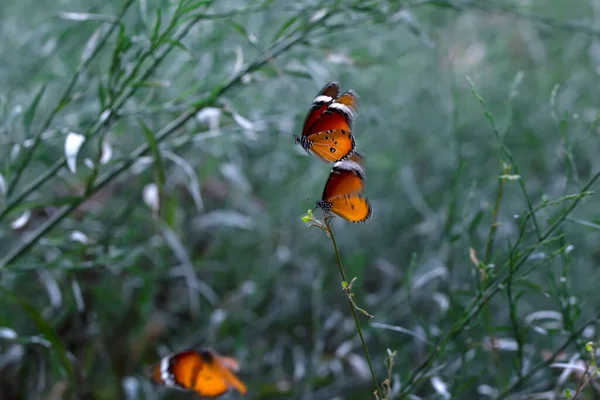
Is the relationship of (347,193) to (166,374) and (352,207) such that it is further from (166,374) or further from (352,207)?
(166,374)

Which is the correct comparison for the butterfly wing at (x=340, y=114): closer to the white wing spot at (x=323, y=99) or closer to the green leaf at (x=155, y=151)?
the white wing spot at (x=323, y=99)

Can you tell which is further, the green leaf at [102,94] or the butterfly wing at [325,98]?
the green leaf at [102,94]

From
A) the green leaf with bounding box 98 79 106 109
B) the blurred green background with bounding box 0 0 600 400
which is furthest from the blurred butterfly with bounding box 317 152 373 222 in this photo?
the green leaf with bounding box 98 79 106 109

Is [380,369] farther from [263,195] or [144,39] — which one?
[144,39]

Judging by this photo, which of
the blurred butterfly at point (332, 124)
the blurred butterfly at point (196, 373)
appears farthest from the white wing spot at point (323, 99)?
the blurred butterfly at point (196, 373)

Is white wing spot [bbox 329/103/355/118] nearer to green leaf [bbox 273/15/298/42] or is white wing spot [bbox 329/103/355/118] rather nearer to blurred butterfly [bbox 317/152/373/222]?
blurred butterfly [bbox 317/152/373/222]

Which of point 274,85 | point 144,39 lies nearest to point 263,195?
point 274,85
